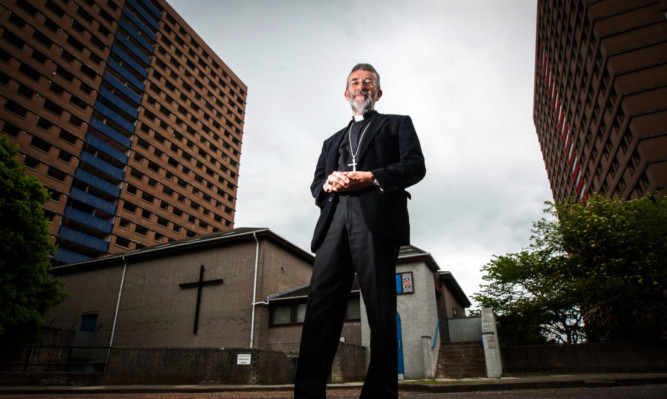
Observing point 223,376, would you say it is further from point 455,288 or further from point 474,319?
point 455,288

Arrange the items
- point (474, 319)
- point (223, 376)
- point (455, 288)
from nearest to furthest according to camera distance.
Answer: point (223, 376) → point (474, 319) → point (455, 288)

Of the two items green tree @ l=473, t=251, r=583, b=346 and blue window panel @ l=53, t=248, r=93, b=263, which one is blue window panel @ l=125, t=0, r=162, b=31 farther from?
green tree @ l=473, t=251, r=583, b=346

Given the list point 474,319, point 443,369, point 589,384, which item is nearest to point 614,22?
point 474,319

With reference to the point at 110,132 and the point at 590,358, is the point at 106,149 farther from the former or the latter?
the point at 590,358

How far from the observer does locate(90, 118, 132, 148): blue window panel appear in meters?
46.6

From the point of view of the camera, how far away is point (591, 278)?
1780 cm

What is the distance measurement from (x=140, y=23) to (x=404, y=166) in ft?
226

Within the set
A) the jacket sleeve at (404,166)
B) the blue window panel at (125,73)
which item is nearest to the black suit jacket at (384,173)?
the jacket sleeve at (404,166)

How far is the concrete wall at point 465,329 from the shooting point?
22.3 metres

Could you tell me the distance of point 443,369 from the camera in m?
16.0

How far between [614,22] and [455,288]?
3022 cm

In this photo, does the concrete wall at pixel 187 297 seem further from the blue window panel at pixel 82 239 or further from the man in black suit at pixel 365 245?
the man in black suit at pixel 365 245

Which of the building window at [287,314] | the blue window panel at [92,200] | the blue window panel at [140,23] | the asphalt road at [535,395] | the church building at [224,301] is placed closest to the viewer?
the asphalt road at [535,395]

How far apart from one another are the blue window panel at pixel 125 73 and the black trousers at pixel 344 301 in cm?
6043
